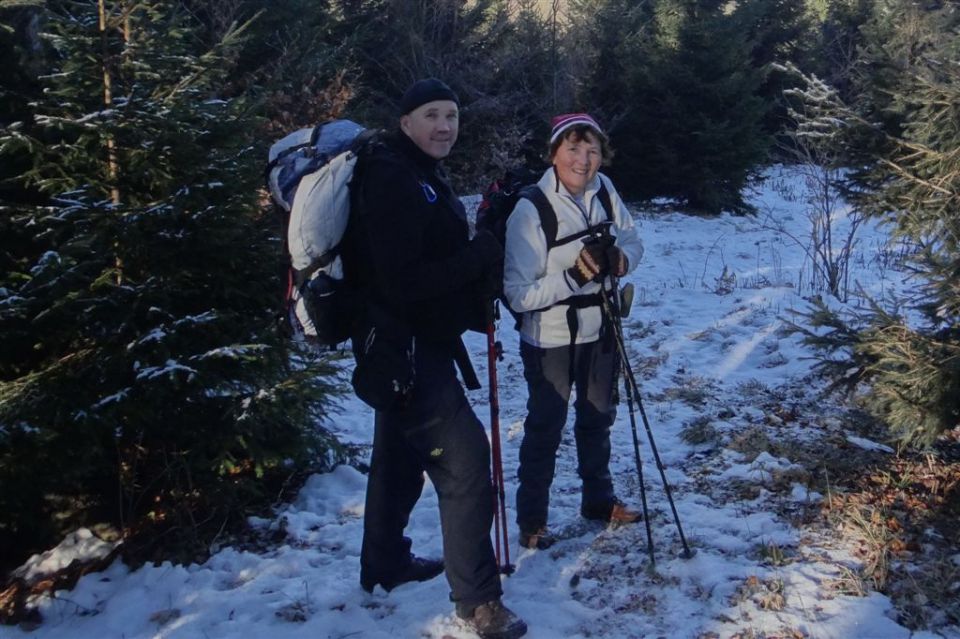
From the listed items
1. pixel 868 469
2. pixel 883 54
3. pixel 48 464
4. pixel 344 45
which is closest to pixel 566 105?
pixel 344 45

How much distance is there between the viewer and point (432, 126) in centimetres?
340

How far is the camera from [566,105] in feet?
56.2

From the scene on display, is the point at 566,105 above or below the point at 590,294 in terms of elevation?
above

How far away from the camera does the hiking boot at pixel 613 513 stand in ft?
14.4

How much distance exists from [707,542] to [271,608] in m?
2.23

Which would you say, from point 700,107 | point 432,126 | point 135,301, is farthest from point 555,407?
point 700,107

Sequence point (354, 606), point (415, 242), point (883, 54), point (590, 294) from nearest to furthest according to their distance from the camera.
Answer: point (415, 242) → point (354, 606) → point (590, 294) → point (883, 54)

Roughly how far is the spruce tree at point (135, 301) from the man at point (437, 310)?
1.29 m

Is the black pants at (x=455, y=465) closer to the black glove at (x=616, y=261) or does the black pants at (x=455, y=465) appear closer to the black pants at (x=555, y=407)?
the black pants at (x=555, y=407)

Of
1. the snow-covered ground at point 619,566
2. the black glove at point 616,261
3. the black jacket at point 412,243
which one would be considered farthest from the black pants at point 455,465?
the black glove at point 616,261

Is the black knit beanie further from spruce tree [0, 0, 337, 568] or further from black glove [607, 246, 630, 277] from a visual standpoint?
spruce tree [0, 0, 337, 568]

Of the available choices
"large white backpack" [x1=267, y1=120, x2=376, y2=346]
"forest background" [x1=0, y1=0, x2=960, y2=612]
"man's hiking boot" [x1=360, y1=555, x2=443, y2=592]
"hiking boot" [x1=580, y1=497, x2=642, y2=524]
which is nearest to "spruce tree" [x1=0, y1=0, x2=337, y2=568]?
"forest background" [x1=0, y1=0, x2=960, y2=612]

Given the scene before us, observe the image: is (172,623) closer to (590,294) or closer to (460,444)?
(460,444)

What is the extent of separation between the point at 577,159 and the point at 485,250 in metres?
0.91
